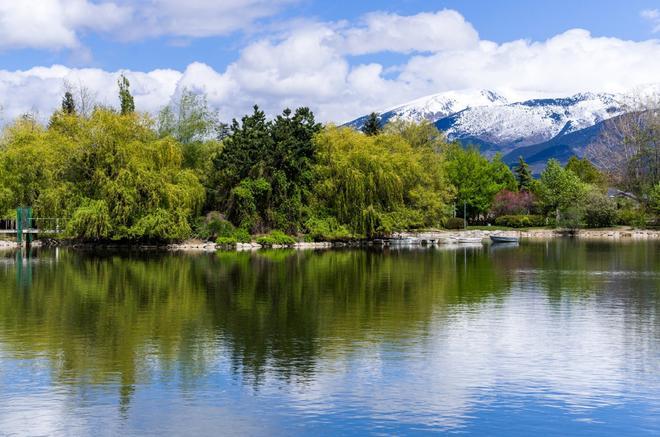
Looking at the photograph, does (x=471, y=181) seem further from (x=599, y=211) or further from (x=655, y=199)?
(x=655, y=199)

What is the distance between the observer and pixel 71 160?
2498 inches

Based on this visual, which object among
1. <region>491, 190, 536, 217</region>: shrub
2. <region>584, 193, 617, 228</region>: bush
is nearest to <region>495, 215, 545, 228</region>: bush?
<region>491, 190, 536, 217</region>: shrub

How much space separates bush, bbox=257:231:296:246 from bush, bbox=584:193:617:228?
151 feet

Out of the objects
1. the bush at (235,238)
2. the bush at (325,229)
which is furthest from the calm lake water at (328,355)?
the bush at (325,229)

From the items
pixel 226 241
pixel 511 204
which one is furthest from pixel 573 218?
pixel 226 241

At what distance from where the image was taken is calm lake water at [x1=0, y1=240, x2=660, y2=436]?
14.7 m

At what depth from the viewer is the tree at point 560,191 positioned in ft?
332

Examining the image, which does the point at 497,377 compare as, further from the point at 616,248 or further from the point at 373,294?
the point at 616,248

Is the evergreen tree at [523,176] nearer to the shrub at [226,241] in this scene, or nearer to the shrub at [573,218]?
the shrub at [573,218]

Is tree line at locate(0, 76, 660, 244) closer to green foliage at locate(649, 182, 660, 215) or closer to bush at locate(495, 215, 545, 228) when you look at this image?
bush at locate(495, 215, 545, 228)

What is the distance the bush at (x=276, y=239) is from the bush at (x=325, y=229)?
2368mm

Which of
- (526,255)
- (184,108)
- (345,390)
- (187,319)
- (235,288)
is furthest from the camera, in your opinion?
(184,108)

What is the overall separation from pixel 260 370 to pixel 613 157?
115738 millimetres

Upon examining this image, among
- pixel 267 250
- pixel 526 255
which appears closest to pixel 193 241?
pixel 267 250
